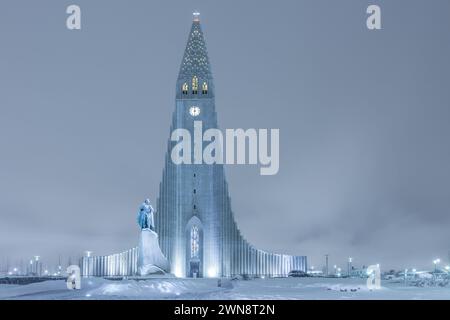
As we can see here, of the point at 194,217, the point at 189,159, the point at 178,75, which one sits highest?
the point at 178,75

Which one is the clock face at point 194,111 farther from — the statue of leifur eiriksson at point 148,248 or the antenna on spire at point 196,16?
the statue of leifur eiriksson at point 148,248

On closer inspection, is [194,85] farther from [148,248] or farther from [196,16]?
[148,248]

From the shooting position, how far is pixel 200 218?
76.8m

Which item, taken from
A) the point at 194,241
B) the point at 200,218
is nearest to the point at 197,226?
the point at 200,218

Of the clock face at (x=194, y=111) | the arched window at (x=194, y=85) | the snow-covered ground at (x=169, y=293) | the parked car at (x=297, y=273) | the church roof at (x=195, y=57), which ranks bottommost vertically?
the parked car at (x=297, y=273)

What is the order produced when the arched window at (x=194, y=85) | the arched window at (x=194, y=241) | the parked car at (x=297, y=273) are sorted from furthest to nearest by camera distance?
the arched window at (x=194, y=85), the arched window at (x=194, y=241), the parked car at (x=297, y=273)

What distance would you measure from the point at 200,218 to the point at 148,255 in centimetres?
2260

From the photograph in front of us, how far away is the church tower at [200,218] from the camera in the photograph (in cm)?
7600

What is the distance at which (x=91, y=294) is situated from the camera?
37188 millimetres

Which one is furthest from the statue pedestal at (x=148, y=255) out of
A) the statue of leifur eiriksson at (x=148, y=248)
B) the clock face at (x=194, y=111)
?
the clock face at (x=194, y=111)

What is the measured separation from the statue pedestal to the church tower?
820 inches
